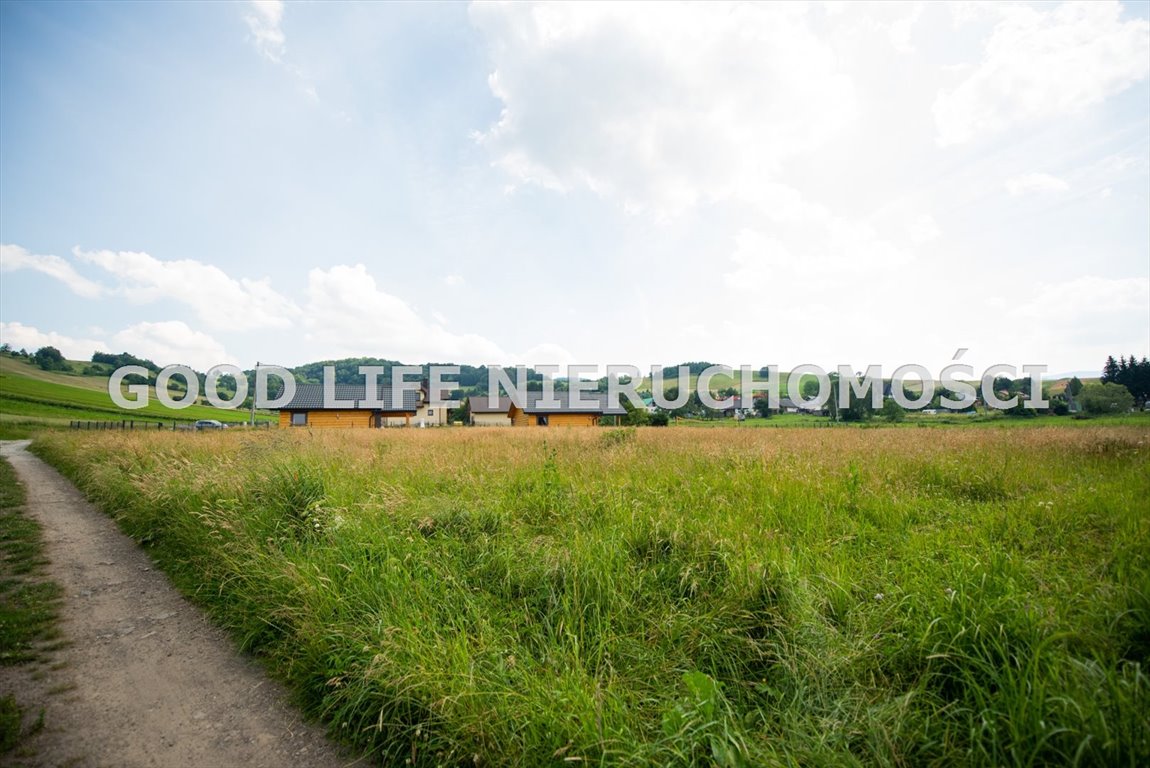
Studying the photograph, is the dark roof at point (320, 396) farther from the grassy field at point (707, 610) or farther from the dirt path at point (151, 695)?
the dirt path at point (151, 695)

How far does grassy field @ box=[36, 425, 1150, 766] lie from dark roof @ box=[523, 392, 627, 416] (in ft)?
126

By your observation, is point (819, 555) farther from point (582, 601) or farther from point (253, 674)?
point (253, 674)

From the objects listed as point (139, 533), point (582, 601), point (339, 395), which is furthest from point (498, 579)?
point (339, 395)

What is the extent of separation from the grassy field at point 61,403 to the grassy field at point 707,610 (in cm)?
5571

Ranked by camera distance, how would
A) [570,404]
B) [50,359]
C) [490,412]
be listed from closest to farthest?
[570,404], [490,412], [50,359]

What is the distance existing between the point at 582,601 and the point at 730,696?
3.88 feet

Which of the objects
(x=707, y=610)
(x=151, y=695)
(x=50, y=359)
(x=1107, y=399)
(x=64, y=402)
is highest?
(x=50, y=359)

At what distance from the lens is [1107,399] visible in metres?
20.4

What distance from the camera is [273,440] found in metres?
11.5

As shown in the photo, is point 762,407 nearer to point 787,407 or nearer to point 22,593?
point 787,407

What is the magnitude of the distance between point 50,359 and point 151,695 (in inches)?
5486

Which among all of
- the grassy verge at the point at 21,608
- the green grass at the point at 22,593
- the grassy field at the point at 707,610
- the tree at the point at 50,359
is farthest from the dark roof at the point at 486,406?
the tree at the point at 50,359

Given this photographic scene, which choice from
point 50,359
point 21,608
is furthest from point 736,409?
point 50,359

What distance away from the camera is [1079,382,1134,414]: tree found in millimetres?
19969
